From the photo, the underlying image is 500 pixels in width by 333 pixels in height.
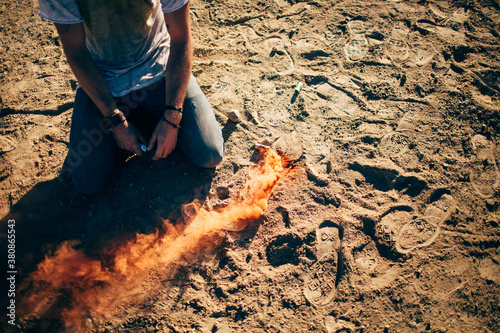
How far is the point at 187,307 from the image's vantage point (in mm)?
1923

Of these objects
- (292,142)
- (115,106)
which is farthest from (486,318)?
(115,106)

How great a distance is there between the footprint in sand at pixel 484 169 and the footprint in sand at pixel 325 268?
1.28 metres

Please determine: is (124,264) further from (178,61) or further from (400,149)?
(400,149)

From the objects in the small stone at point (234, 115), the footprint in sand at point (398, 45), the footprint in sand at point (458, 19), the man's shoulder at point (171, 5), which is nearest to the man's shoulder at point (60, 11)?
the man's shoulder at point (171, 5)

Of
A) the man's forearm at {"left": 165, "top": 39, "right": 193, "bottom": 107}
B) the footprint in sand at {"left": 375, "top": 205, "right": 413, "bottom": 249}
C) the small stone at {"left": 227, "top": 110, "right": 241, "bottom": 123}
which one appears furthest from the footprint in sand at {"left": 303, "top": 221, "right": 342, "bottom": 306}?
the man's forearm at {"left": 165, "top": 39, "right": 193, "bottom": 107}

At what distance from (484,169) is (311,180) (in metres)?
1.50

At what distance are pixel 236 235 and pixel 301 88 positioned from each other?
1.62 meters

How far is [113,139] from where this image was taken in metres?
2.19

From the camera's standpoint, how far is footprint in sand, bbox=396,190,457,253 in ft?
7.04

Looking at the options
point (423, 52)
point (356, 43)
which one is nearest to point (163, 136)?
point (356, 43)

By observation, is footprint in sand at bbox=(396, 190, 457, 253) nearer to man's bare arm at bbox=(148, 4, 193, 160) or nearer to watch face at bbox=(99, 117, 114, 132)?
man's bare arm at bbox=(148, 4, 193, 160)

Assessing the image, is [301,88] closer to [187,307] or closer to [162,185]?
[162,185]

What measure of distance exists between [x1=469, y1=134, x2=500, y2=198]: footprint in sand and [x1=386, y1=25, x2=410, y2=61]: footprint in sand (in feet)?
3.67

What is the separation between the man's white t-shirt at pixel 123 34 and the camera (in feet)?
5.41
